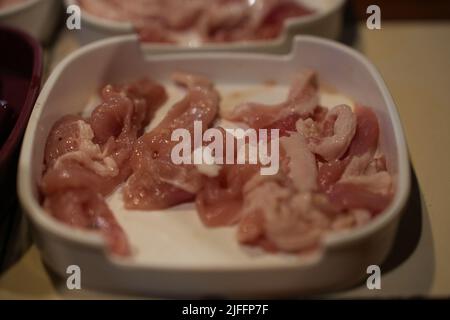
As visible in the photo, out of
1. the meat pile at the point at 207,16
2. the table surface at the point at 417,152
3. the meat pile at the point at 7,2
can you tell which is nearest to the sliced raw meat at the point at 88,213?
the table surface at the point at 417,152

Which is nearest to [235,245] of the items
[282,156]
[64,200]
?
[282,156]

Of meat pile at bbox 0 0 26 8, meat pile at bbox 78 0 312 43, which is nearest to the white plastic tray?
meat pile at bbox 78 0 312 43

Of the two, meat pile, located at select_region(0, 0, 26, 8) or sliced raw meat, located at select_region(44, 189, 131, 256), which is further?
meat pile, located at select_region(0, 0, 26, 8)

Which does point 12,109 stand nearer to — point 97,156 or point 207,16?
point 97,156

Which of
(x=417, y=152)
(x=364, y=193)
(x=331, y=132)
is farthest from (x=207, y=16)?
(x=364, y=193)

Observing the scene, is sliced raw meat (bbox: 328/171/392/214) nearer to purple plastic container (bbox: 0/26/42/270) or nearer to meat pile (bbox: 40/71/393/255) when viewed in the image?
meat pile (bbox: 40/71/393/255)

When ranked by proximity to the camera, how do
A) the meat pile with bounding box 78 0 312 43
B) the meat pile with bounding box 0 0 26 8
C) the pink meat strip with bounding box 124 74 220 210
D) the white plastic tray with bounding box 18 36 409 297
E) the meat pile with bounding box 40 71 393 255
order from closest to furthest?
the white plastic tray with bounding box 18 36 409 297
the meat pile with bounding box 40 71 393 255
the pink meat strip with bounding box 124 74 220 210
the meat pile with bounding box 78 0 312 43
the meat pile with bounding box 0 0 26 8

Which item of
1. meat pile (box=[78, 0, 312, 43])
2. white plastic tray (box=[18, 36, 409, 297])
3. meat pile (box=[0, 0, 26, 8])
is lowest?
white plastic tray (box=[18, 36, 409, 297])
